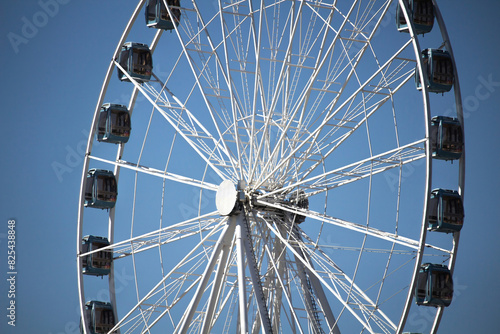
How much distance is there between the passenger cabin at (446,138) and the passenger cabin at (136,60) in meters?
10.2

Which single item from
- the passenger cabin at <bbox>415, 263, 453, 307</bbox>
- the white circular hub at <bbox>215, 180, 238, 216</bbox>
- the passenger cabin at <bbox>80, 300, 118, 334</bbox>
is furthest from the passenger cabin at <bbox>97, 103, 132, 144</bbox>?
the passenger cabin at <bbox>415, 263, 453, 307</bbox>

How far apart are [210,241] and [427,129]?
339 inches

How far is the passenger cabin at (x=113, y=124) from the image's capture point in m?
32.9

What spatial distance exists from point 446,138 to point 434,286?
4070mm

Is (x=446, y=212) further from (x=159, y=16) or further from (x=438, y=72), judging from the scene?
(x=159, y=16)

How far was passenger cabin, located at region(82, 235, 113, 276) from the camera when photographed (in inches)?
1284

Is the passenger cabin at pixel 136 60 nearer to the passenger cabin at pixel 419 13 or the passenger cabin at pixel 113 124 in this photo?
the passenger cabin at pixel 113 124

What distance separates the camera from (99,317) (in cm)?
3269

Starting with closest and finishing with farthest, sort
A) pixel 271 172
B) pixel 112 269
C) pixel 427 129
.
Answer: pixel 427 129 → pixel 271 172 → pixel 112 269

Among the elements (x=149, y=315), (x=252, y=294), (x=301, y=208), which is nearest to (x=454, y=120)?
(x=301, y=208)

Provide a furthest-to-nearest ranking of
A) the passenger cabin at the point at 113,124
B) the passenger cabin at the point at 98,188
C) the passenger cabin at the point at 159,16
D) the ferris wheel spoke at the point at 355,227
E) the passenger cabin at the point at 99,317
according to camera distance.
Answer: the passenger cabin at the point at 98,188, the passenger cabin at the point at 113,124, the passenger cabin at the point at 99,317, the passenger cabin at the point at 159,16, the ferris wheel spoke at the point at 355,227

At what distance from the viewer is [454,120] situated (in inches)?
1078

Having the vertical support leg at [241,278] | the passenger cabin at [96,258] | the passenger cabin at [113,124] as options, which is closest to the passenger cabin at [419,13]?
the vertical support leg at [241,278]

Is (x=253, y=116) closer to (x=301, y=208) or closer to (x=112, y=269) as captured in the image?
(x=301, y=208)
